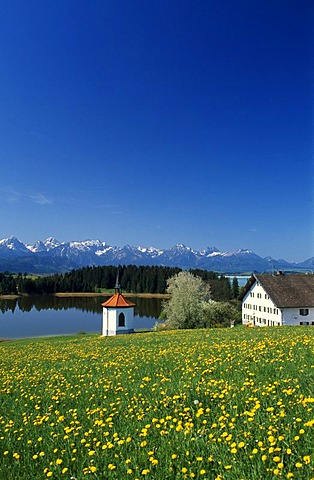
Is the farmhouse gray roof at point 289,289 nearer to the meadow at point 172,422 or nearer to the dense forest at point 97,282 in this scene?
the meadow at point 172,422

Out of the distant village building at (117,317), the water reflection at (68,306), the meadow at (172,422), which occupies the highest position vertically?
the meadow at (172,422)

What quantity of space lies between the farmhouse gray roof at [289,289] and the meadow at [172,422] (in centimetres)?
5379

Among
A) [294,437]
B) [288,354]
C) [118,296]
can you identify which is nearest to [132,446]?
[294,437]

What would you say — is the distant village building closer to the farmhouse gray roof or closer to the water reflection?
the farmhouse gray roof

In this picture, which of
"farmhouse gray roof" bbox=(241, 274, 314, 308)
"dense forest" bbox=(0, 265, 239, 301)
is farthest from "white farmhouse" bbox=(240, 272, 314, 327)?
"dense forest" bbox=(0, 265, 239, 301)

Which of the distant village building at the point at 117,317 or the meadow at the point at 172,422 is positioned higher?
the meadow at the point at 172,422

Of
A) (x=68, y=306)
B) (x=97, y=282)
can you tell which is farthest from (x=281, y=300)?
(x=97, y=282)

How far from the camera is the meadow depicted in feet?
15.2

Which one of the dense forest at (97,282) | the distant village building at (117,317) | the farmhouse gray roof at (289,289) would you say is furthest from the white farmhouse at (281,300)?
the dense forest at (97,282)

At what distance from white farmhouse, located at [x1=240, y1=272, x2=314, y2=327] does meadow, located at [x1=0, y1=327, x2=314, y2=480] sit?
5378cm

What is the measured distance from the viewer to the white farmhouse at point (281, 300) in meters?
60.6

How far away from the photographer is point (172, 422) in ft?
20.0

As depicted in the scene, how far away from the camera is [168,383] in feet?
28.0

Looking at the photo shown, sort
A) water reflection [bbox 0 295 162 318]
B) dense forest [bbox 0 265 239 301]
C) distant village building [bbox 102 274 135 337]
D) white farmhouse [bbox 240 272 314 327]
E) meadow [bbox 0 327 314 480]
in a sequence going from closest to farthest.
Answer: meadow [bbox 0 327 314 480] → distant village building [bbox 102 274 135 337] → white farmhouse [bbox 240 272 314 327] → water reflection [bbox 0 295 162 318] → dense forest [bbox 0 265 239 301]
